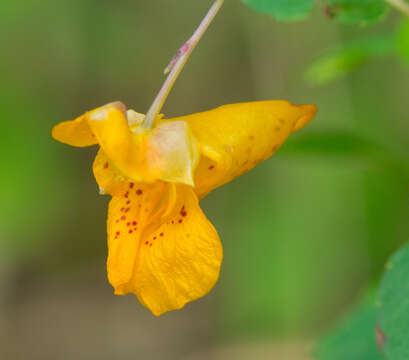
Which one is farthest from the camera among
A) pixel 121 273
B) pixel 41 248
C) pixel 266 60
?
pixel 41 248

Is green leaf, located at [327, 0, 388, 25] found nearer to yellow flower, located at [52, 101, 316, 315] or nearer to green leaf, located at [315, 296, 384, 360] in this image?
yellow flower, located at [52, 101, 316, 315]

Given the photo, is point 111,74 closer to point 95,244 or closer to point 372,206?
point 95,244

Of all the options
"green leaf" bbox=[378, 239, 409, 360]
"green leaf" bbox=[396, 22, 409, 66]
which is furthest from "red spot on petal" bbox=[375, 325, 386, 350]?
"green leaf" bbox=[396, 22, 409, 66]

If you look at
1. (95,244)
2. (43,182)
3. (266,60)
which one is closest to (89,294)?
(95,244)

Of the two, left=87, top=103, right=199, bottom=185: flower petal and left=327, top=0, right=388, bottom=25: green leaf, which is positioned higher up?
left=327, top=0, right=388, bottom=25: green leaf

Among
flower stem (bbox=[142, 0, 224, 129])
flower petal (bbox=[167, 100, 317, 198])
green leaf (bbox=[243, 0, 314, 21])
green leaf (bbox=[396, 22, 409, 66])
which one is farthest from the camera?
green leaf (bbox=[396, 22, 409, 66])

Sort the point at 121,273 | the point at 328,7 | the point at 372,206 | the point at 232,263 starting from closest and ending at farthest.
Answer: the point at 121,273
the point at 328,7
the point at 372,206
the point at 232,263

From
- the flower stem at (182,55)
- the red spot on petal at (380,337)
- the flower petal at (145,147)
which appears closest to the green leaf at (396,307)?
the red spot on petal at (380,337)
